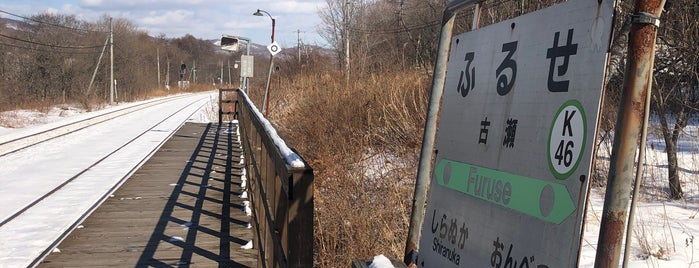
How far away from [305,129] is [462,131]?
10456mm

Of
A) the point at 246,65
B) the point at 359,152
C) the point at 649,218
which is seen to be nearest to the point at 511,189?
the point at 649,218

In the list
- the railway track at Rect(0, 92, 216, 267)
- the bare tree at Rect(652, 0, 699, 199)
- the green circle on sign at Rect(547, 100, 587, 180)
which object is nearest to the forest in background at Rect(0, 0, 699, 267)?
the bare tree at Rect(652, 0, 699, 199)

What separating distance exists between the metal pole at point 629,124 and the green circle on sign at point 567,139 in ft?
0.29

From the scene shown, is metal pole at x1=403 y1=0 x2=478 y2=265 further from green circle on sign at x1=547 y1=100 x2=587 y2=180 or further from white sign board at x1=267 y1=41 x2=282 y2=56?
white sign board at x1=267 y1=41 x2=282 y2=56

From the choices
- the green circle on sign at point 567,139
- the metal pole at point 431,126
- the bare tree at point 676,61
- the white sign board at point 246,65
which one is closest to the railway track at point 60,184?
the metal pole at point 431,126

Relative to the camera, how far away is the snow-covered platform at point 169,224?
202 inches

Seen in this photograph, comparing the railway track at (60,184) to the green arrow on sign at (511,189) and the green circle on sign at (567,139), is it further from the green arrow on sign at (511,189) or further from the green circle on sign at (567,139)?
the green circle on sign at (567,139)

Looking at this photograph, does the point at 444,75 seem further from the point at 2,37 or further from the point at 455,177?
the point at 2,37

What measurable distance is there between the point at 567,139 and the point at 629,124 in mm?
169

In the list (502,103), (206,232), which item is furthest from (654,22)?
(206,232)

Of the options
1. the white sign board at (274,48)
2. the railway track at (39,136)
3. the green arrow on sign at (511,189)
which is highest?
the white sign board at (274,48)

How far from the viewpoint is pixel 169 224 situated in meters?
6.33

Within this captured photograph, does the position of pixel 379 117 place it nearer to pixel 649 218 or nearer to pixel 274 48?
pixel 649 218

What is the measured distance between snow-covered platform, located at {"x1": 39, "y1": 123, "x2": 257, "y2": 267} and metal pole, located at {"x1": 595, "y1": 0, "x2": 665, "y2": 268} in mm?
3958
